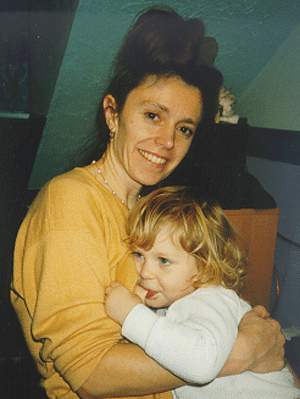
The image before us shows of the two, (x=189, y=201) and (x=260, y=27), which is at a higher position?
(x=260, y=27)

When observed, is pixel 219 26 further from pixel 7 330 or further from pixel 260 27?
pixel 7 330

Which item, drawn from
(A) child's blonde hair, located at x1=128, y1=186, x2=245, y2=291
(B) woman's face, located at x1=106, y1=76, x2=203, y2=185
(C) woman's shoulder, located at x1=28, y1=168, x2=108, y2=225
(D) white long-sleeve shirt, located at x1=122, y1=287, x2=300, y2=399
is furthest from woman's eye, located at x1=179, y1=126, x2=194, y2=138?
(D) white long-sleeve shirt, located at x1=122, y1=287, x2=300, y2=399

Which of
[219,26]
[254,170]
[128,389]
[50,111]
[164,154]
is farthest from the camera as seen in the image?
[254,170]

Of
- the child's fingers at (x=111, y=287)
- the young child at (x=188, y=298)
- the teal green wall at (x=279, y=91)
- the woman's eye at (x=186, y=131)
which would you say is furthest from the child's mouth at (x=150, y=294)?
the teal green wall at (x=279, y=91)

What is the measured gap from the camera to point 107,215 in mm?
870

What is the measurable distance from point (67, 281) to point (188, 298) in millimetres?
365

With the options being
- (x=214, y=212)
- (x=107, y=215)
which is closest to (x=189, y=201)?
(x=214, y=212)

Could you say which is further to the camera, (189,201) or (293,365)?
(293,365)

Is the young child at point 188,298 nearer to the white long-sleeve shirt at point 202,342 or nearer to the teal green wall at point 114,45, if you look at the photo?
the white long-sleeve shirt at point 202,342

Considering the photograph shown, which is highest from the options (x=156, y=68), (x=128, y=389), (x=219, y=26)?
(x=219, y=26)

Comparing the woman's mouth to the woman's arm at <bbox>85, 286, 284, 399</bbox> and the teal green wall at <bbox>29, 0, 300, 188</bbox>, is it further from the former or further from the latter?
the teal green wall at <bbox>29, 0, 300, 188</bbox>

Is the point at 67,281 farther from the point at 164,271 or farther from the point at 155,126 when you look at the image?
the point at 155,126

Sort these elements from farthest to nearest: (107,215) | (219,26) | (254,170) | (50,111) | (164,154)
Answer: (254,170)
(50,111)
(219,26)
(164,154)
(107,215)

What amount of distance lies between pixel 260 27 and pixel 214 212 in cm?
141
